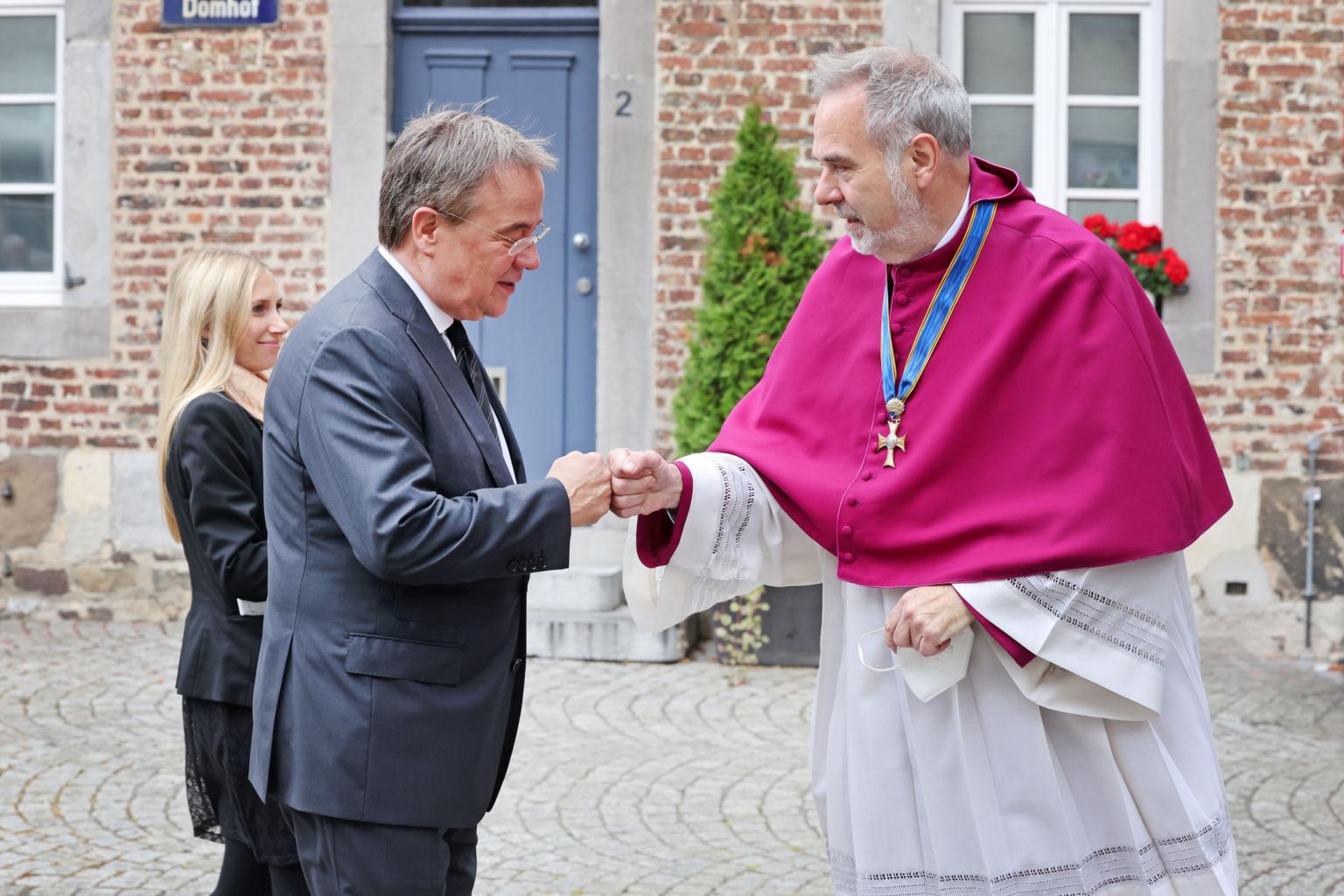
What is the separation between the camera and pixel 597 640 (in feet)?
24.3

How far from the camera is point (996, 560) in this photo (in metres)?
2.75

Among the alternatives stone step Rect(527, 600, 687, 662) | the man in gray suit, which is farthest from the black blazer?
stone step Rect(527, 600, 687, 662)

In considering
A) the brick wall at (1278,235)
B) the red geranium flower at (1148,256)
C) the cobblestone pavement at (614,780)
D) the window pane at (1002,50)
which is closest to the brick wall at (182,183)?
the cobblestone pavement at (614,780)

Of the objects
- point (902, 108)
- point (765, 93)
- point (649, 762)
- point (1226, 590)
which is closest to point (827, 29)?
point (765, 93)

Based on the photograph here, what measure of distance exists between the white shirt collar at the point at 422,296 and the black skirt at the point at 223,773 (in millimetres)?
1178

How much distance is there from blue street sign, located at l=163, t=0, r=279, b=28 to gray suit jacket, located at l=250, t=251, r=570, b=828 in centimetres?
605

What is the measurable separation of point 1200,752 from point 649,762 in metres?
3.15

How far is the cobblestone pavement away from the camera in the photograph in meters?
4.67

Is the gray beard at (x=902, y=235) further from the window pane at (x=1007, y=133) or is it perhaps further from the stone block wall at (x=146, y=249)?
the stone block wall at (x=146, y=249)

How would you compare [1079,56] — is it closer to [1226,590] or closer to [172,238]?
[1226,590]

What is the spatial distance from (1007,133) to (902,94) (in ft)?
18.6

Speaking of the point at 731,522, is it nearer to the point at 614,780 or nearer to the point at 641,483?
the point at 641,483

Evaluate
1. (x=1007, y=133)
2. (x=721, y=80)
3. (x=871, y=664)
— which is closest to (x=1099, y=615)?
(x=871, y=664)

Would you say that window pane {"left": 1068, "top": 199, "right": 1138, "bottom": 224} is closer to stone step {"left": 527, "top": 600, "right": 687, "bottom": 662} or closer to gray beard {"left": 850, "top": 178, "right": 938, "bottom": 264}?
stone step {"left": 527, "top": 600, "right": 687, "bottom": 662}
